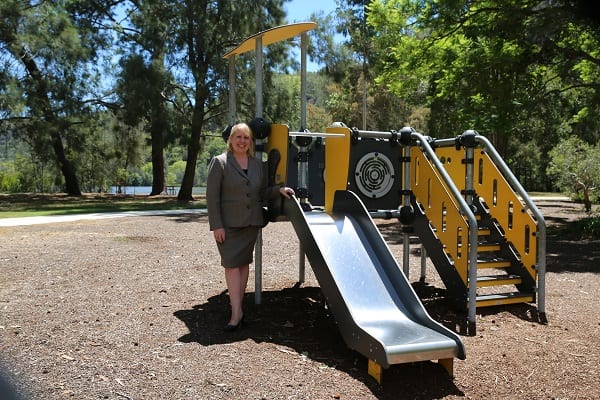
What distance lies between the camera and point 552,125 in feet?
121

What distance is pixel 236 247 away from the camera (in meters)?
5.19

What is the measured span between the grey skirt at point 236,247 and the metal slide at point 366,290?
48cm

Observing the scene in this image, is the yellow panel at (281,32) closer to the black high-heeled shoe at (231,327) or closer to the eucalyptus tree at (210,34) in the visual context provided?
the black high-heeled shoe at (231,327)

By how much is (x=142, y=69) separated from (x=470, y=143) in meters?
18.3

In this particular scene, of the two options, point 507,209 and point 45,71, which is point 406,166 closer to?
point 507,209

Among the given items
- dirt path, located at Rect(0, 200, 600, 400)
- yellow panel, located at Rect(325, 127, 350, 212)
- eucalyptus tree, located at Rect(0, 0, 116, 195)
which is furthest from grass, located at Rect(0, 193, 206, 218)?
yellow panel, located at Rect(325, 127, 350, 212)

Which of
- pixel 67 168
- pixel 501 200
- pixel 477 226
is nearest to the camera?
pixel 477 226

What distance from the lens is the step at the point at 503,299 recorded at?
5.92 meters

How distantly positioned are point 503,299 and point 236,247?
294 centimetres

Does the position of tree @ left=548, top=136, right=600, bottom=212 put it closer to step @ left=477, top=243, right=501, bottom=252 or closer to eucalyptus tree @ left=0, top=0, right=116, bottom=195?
step @ left=477, top=243, right=501, bottom=252

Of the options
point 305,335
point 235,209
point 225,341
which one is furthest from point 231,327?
point 235,209

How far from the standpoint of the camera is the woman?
509cm

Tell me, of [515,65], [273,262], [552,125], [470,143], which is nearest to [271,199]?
[470,143]

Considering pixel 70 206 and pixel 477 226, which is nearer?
pixel 477 226
